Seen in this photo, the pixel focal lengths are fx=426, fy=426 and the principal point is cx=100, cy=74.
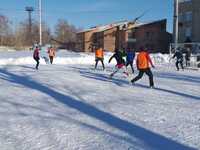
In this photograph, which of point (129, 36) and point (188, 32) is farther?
point (129, 36)

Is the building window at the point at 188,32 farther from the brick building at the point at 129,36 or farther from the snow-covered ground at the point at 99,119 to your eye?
the snow-covered ground at the point at 99,119

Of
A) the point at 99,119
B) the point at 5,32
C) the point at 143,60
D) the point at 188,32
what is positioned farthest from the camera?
the point at 5,32

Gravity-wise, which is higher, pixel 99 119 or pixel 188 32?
pixel 188 32

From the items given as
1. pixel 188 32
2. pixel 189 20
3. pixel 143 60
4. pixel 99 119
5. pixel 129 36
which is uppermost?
pixel 189 20

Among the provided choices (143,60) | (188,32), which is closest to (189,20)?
(188,32)

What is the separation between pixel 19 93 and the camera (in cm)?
1267

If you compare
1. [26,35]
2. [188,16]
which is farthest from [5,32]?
[188,16]

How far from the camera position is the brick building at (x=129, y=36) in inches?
2825

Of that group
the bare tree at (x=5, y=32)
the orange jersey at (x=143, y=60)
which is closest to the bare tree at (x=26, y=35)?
the bare tree at (x=5, y=32)

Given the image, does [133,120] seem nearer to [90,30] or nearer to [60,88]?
[60,88]

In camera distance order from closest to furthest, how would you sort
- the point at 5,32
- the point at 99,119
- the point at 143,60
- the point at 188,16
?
the point at 99,119 → the point at 143,60 → the point at 188,16 → the point at 5,32

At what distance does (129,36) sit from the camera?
246 feet

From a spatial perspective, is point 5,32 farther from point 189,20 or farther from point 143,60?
point 143,60

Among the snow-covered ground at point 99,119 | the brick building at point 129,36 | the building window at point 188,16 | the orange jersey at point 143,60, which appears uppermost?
the building window at point 188,16
